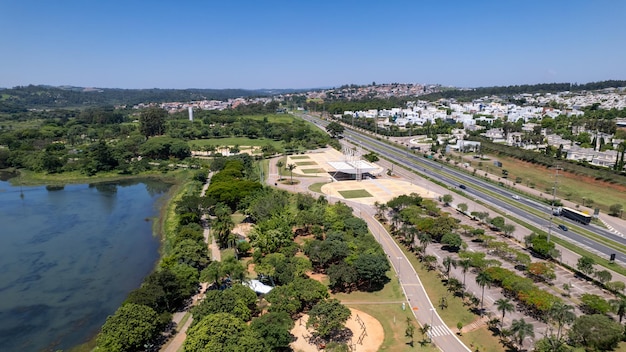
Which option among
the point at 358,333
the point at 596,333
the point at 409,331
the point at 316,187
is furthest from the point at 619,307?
the point at 316,187

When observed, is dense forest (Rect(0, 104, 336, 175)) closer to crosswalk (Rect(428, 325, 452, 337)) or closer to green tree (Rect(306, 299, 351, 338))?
green tree (Rect(306, 299, 351, 338))

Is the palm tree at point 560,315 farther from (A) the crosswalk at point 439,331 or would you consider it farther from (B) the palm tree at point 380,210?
(B) the palm tree at point 380,210

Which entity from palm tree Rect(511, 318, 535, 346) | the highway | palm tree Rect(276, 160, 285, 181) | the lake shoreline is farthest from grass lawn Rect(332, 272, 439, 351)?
palm tree Rect(276, 160, 285, 181)

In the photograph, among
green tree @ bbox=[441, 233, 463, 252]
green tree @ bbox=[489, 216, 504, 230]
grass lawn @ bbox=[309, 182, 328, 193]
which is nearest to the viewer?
green tree @ bbox=[441, 233, 463, 252]

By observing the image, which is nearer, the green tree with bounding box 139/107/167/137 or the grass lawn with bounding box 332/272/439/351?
the grass lawn with bounding box 332/272/439/351

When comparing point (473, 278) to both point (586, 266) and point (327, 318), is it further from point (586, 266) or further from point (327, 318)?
point (327, 318)

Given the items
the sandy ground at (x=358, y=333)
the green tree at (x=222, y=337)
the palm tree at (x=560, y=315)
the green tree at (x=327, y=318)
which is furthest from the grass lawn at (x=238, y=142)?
the palm tree at (x=560, y=315)

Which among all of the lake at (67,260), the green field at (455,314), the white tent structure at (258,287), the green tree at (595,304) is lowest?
the lake at (67,260)
